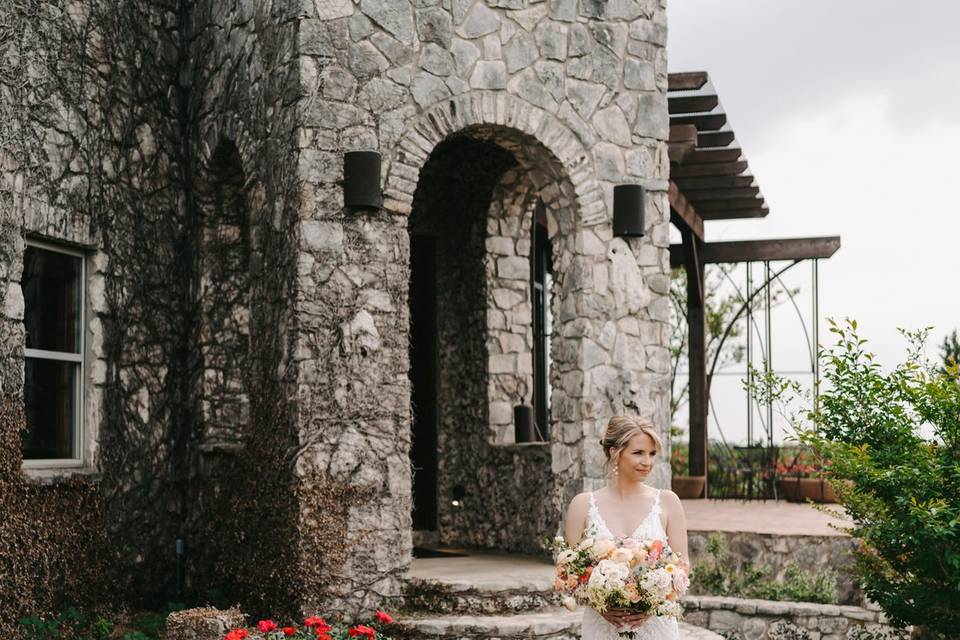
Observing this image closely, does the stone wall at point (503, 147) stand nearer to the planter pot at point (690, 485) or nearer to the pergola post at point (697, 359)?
the planter pot at point (690, 485)

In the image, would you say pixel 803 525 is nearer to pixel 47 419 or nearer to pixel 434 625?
pixel 434 625

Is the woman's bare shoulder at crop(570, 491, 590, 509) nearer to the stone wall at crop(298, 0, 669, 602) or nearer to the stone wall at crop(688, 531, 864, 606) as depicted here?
the stone wall at crop(298, 0, 669, 602)

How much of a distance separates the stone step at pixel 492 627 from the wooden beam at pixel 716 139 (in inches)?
236

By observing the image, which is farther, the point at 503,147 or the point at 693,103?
the point at 693,103

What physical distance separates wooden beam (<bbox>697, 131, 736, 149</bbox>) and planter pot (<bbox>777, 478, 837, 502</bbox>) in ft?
14.2

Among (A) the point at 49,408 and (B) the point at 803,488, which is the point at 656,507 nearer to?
(A) the point at 49,408

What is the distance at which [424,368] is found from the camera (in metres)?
11.4

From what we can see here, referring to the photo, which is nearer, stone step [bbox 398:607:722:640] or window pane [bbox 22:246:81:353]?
stone step [bbox 398:607:722:640]

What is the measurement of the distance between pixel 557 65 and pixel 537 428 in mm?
3815

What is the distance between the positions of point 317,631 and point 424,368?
447cm

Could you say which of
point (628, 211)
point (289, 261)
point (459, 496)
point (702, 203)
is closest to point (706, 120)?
point (702, 203)

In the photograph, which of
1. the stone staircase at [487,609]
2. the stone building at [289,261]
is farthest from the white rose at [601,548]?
the stone building at [289,261]

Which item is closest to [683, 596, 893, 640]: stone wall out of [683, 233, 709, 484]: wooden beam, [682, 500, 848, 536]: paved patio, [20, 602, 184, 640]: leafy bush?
[682, 500, 848, 536]: paved patio

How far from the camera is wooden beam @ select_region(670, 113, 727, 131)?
12117mm
